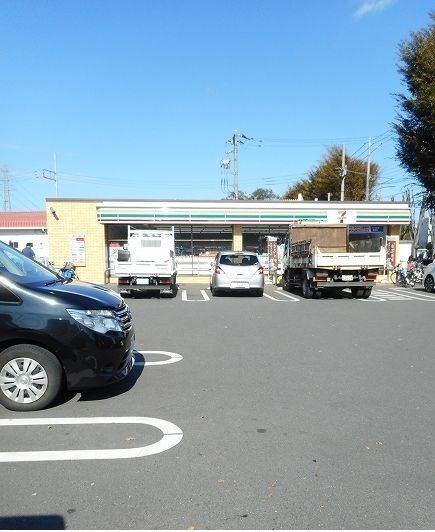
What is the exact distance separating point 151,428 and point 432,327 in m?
7.48

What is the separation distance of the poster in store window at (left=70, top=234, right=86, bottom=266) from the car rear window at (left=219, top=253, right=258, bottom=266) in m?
9.41

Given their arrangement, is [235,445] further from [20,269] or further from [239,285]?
[239,285]

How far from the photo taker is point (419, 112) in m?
17.8

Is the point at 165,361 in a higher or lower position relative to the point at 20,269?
lower

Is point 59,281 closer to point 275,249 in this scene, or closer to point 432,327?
point 432,327

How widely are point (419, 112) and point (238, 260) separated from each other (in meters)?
9.56

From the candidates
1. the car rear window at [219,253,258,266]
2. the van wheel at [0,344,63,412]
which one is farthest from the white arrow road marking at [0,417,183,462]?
the car rear window at [219,253,258,266]

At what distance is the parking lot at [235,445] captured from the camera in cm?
285

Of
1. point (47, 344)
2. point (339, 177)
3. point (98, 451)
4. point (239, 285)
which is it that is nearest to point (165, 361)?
point (47, 344)

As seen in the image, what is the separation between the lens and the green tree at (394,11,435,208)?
55.1ft

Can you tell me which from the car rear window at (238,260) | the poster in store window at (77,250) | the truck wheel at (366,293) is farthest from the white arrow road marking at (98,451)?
the poster in store window at (77,250)

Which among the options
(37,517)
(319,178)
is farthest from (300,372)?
(319,178)

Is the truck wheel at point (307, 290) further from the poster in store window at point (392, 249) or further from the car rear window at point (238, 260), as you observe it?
the poster in store window at point (392, 249)

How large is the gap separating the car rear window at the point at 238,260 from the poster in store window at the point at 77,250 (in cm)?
941
